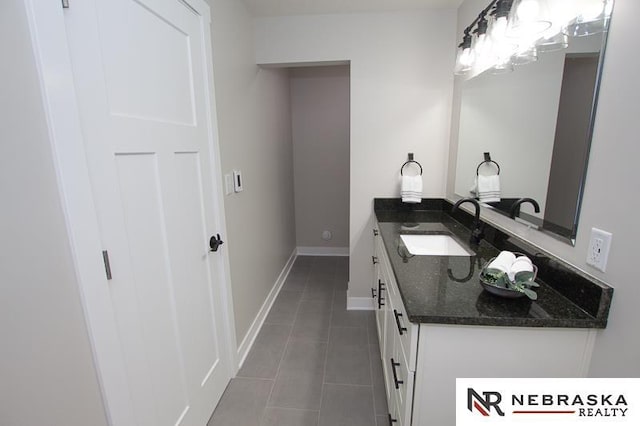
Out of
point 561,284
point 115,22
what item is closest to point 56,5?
point 115,22

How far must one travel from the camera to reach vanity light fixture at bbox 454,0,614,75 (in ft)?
3.31

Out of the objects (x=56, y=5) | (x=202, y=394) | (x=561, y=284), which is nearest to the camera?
(x=56, y=5)

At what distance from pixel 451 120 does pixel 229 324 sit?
87.9 inches

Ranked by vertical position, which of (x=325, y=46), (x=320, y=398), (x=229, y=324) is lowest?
(x=320, y=398)

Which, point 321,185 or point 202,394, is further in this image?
point 321,185

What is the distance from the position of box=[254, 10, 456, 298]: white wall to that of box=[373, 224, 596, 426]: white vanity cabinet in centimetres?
163

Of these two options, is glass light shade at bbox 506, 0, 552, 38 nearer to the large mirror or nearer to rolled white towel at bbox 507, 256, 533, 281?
the large mirror

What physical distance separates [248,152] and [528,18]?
1770mm

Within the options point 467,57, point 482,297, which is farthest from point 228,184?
point 467,57

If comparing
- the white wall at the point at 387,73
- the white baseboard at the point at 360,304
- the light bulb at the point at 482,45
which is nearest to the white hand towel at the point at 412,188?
the white wall at the point at 387,73

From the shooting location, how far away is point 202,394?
154cm

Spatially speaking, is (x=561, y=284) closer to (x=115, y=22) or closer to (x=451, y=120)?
(x=451, y=120)

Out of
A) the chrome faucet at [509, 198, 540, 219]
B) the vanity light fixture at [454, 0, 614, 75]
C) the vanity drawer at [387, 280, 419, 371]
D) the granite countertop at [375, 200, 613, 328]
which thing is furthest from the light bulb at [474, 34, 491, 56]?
the vanity drawer at [387, 280, 419, 371]

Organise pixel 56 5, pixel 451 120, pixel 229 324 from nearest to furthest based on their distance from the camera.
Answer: pixel 56 5, pixel 229 324, pixel 451 120
